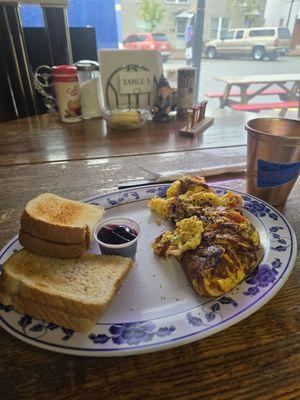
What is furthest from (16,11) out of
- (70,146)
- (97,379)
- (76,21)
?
(97,379)

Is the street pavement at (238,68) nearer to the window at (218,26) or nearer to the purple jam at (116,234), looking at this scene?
the window at (218,26)

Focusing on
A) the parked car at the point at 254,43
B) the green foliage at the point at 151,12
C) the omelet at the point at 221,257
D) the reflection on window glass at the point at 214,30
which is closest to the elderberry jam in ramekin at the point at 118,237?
the omelet at the point at 221,257

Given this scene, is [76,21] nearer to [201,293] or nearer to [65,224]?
[65,224]

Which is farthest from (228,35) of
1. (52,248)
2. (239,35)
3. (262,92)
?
(52,248)

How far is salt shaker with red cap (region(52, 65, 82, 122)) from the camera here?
1669mm

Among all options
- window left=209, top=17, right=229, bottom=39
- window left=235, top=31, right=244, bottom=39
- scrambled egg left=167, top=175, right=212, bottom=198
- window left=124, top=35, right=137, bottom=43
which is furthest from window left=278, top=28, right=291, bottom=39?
scrambled egg left=167, top=175, right=212, bottom=198

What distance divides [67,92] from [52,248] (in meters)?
1.36

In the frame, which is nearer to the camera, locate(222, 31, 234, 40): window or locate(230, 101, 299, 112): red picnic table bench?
locate(230, 101, 299, 112): red picnic table bench

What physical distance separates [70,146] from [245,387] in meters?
1.31

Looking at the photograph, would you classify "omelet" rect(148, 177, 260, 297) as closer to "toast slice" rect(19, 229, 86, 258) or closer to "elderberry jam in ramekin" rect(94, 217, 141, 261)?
"elderberry jam in ramekin" rect(94, 217, 141, 261)

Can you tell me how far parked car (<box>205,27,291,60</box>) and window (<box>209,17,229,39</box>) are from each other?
12cm

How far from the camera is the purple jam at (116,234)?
27.0 inches

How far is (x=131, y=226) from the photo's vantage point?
2.41ft

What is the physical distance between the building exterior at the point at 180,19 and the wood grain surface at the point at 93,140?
11.2 feet
